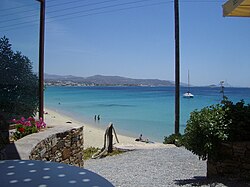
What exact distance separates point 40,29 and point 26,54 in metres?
0.68

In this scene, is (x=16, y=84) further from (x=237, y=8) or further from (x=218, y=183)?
(x=237, y=8)

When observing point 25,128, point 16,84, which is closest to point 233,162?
point 25,128

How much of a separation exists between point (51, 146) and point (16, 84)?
1.69m

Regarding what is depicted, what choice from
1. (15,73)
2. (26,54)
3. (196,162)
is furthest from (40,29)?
(196,162)

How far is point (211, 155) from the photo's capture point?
154 inches

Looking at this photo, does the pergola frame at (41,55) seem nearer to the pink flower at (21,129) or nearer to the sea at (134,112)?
the pink flower at (21,129)

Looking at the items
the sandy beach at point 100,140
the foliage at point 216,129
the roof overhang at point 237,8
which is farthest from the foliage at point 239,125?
the sandy beach at point 100,140

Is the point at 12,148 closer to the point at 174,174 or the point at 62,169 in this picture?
the point at 62,169

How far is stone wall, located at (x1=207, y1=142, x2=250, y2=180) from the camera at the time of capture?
146 inches

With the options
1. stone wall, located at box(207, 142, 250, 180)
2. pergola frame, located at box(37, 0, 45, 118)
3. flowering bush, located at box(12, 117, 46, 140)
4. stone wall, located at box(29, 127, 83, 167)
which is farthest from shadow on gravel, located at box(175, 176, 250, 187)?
pergola frame, located at box(37, 0, 45, 118)

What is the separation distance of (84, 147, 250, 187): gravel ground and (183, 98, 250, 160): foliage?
1.66ft

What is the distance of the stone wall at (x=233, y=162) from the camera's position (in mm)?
3711

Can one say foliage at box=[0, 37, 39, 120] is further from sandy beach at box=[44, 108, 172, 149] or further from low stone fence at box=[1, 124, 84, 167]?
low stone fence at box=[1, 124, 84, 167]

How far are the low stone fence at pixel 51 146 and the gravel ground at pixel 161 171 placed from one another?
29.4 inches
